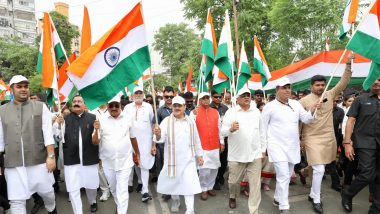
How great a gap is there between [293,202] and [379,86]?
2.32 m

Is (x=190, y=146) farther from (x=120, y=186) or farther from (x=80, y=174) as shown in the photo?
(x=80, y=174)

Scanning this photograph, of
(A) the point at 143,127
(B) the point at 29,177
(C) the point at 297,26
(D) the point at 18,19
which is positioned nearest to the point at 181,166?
(A) the point at 143,127

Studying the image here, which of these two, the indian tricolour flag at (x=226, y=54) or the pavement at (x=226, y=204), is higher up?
the indian tricolour flag at (x=226, y=54)

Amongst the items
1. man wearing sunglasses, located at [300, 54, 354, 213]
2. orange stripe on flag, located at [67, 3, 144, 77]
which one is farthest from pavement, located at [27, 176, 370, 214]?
orange stripe on flag, located at [67, 3, 144, 77]

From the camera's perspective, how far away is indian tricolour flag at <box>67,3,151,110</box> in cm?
385

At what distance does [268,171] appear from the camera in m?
5.86

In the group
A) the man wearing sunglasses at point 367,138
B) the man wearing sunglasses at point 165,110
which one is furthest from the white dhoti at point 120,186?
the man wearing sunglasses at point 367,138

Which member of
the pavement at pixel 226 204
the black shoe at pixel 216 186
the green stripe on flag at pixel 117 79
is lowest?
the pavement at pixel 226 204

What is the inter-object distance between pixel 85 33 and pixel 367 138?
4992mm

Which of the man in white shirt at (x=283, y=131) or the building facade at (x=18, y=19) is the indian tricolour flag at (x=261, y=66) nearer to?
the man in white shirt at (x=283, y=131)

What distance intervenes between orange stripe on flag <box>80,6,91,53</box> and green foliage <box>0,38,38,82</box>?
101 ft

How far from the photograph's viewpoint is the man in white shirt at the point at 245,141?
15.3ft

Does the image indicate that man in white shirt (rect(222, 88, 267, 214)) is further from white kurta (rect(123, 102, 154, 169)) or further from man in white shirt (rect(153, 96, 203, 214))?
white kurta (rect(123, 102, 154, 169))

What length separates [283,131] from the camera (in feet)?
15.3
